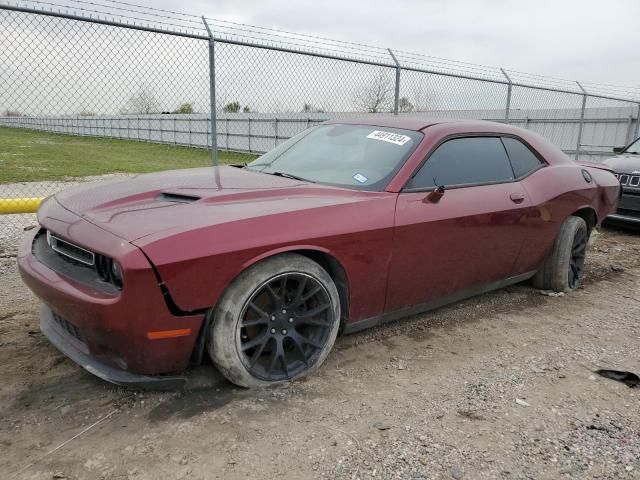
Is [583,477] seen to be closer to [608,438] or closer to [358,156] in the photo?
[608,438]

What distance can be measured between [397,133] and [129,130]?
113ft

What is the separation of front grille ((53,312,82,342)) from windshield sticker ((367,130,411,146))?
2.25 meters

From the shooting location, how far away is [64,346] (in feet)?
8.68

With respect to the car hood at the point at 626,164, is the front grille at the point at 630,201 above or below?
below

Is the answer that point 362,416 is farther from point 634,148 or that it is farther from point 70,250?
point 634,148

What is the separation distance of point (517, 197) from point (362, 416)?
2.22 m

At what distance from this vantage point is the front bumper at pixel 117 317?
2.27 m

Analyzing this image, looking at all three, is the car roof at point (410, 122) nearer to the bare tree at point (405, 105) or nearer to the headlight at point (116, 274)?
the headlight at point (116, 274)

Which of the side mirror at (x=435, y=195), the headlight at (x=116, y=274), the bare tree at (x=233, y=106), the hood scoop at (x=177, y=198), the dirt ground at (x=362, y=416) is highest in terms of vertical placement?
the bare tree at (x=233, y=106)

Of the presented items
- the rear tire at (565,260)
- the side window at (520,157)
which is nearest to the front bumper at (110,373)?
the side window at (520,157)

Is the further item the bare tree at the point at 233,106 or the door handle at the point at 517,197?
the bare tree at the point at 233,106

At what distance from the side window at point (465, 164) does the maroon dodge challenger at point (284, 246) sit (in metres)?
0.01

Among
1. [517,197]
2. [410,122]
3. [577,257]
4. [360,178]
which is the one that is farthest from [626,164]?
[360,178]

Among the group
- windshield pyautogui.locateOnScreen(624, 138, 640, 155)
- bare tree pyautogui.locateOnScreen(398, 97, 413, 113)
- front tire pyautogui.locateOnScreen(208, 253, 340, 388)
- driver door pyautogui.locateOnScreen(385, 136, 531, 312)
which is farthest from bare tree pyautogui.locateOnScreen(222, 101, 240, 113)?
windshield pyautogui.locateOnScreen(624, 138, 640, 155)
